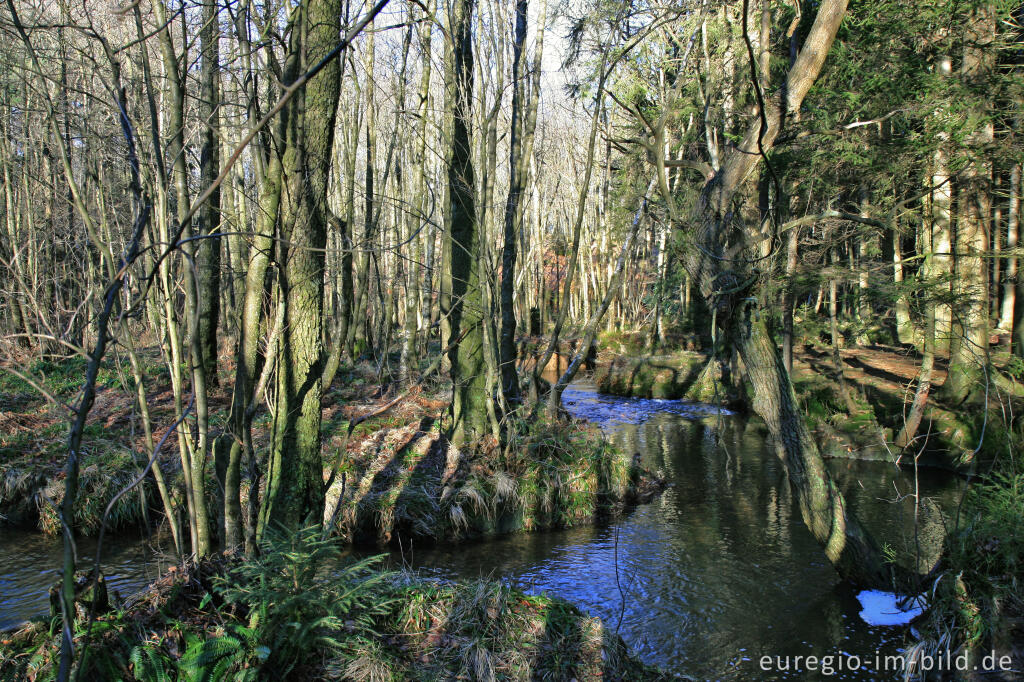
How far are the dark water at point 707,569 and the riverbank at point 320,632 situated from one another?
0.78 metres

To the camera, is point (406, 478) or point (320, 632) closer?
point (320, 632)

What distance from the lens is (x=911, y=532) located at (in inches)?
317

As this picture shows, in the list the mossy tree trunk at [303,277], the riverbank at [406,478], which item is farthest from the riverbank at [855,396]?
the mossy tree trunk at [303,277]

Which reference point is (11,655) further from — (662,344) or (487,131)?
(662,344)

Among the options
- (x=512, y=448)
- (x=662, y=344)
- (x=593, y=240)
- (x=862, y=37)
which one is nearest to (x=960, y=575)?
(x=512, y=448)

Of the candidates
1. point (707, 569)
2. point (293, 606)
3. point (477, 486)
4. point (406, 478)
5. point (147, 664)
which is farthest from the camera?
point (406, 478)

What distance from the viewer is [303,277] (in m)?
4.67

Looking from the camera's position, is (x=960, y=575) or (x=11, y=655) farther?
(x=960, y=575)

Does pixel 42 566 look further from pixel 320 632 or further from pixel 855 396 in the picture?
pixel 855 396

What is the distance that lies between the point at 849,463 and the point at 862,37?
7.59m

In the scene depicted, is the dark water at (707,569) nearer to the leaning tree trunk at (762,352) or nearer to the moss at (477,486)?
the moss at (477,486)

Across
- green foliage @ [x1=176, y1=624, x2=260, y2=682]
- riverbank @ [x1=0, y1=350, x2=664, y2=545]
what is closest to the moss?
riverbank @ [x1=0, y1=350, x2=664, y2=545]

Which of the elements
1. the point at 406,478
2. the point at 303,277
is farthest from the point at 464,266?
the point at 303,277

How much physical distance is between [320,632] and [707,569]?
5.10 m
